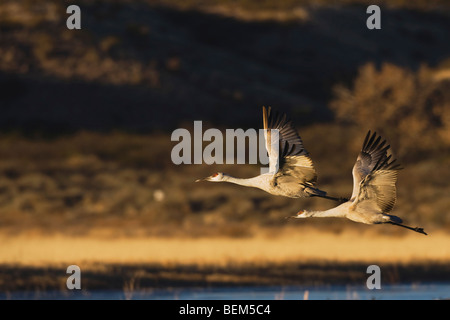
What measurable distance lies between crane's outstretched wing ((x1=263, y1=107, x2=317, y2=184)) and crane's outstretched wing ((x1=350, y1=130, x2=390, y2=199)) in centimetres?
73

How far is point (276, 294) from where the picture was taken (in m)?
21.0

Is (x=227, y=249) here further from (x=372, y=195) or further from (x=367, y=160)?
(x=372, y=195)

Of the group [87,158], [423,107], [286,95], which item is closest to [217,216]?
[87,158]

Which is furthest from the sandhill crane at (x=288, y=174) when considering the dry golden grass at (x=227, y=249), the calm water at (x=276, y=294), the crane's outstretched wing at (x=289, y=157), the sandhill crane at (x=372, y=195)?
the dry golden grass at (x=227, y=249)

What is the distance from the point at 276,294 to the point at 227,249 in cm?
730

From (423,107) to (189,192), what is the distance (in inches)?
537

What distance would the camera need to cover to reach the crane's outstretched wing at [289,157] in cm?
1558

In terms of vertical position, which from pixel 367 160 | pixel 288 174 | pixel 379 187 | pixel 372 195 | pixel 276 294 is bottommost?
pixel 276 294

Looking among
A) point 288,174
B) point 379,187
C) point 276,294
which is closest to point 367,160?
point 379,187

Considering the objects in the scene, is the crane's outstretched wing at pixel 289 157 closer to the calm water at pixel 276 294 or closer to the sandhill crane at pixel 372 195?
the sandhill crane at pixel 372 195

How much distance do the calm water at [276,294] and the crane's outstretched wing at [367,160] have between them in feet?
16.8

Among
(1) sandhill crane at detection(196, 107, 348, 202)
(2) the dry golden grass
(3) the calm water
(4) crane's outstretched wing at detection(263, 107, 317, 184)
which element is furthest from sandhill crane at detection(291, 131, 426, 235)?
(2) the dry golden grass

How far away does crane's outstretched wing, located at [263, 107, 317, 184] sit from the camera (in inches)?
613
